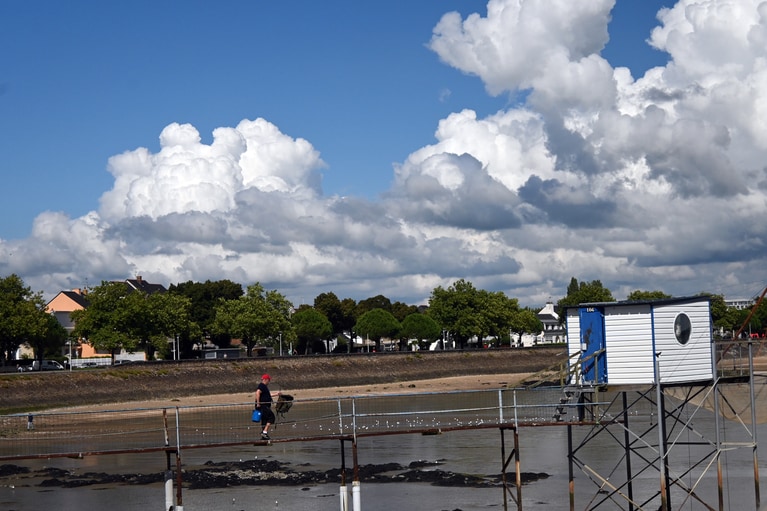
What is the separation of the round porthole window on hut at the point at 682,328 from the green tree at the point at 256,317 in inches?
4233

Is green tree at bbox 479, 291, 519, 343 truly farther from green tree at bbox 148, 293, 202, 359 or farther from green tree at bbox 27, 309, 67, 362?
green tree at bbox 27, 309, 67, 362

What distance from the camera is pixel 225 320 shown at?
136250 millimetres

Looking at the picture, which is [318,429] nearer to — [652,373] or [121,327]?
[652,373]

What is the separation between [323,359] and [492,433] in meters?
Answer: 58.9

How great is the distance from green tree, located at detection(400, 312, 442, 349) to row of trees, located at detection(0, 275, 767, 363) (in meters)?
0.16

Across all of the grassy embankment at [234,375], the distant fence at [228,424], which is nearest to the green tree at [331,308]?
the grassy embankment at [234,375]

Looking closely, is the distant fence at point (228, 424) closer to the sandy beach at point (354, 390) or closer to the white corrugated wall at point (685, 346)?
the white corrugated wall at point (685, 346)

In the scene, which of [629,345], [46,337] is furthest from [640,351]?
[46,337]

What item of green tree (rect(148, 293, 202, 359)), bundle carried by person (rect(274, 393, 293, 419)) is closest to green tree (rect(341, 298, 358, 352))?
green tree (rect(148, 293, 202, 359))

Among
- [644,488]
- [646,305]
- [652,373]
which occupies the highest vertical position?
[646,305]

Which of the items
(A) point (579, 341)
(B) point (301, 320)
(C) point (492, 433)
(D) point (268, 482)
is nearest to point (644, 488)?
(A) point (579, 341)

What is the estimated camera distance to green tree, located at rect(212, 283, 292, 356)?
13450cm

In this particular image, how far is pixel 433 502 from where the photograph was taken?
117 ft

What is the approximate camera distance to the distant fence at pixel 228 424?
4656 centimetres
